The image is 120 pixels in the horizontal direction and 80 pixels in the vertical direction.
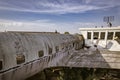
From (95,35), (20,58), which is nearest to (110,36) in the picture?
(95,35)

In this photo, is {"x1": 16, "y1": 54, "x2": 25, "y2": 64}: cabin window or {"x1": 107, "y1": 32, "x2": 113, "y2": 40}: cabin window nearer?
{"x1": 16, "y1": 54, "x2": 25, "y2": 64}: cabin window

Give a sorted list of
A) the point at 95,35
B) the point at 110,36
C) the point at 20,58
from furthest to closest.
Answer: the point at 95,35 → the point at 110,36 → the point at 20,58

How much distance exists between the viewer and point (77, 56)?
8156 millimetres

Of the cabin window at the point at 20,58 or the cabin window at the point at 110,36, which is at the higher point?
the cabin window at the point at 110,36

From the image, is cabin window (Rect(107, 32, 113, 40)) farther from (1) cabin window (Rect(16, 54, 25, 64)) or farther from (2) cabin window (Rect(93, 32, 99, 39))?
(1) cabin window (Rect(16, 54, 25, 64))

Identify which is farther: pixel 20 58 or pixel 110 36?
pixel 110 36

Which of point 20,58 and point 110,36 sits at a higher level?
point 110,36

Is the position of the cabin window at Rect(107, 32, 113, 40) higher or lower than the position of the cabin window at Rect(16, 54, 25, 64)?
higher

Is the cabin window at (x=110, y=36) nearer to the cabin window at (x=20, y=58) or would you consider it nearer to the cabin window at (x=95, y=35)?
the cabin window at (x=95, y=35)

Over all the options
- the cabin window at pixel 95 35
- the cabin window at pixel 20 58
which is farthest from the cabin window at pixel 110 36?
the cabin window at pixel 20 58

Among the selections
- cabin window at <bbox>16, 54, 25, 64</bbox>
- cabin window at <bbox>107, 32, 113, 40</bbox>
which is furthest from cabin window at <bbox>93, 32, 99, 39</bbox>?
cabin window at <bbox>16, 54, 25, 64</bbox>

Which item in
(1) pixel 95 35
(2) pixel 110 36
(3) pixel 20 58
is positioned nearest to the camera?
(3) pixel 20 58

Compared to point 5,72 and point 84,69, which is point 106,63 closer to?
point 84,69

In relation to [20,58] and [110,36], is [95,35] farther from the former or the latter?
[20,58]
